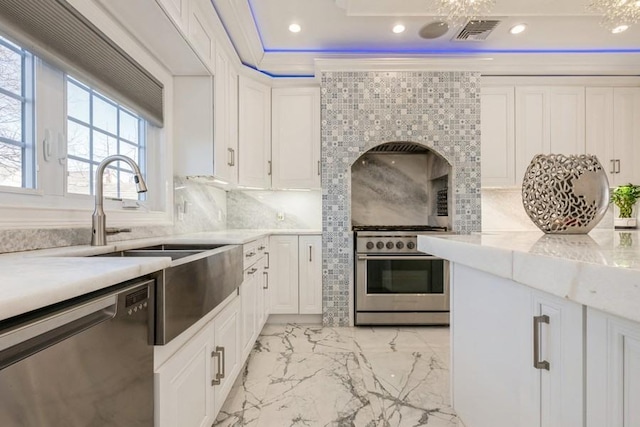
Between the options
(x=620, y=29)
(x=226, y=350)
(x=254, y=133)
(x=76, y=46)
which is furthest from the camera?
(x=254, y=133)

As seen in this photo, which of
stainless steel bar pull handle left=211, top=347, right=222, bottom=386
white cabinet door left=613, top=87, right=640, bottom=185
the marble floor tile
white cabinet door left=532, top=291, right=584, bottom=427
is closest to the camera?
white cabinet door left=532, top=291, right=584, bottom=427

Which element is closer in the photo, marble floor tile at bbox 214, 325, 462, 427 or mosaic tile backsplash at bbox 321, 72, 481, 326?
marble floor tile at bbox 214, 325, 462, 427

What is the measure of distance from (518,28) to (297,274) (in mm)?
2911

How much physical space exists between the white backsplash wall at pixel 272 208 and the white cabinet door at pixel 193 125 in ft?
3.84

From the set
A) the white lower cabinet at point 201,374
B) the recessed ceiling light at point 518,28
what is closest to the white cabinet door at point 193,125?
the white lower cabinet at point 201,374

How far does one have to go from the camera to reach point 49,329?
1.80 feet

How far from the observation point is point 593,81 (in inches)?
132

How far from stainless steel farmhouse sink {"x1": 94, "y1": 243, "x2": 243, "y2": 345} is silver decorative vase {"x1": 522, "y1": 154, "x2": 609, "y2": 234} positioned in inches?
50.6

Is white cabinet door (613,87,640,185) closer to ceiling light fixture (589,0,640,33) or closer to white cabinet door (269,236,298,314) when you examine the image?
ceiling light fixture (589,0,640,33)

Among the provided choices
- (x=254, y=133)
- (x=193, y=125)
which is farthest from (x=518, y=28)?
(x=193, y=125)

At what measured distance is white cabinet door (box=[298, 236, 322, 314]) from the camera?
10.1 ft

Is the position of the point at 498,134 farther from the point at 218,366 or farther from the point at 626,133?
the point at 218,366

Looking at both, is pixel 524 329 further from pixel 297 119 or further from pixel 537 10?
pixel 297 119

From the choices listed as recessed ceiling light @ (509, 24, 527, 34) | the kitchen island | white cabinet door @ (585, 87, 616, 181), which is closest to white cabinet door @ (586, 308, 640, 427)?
the kitchen island
